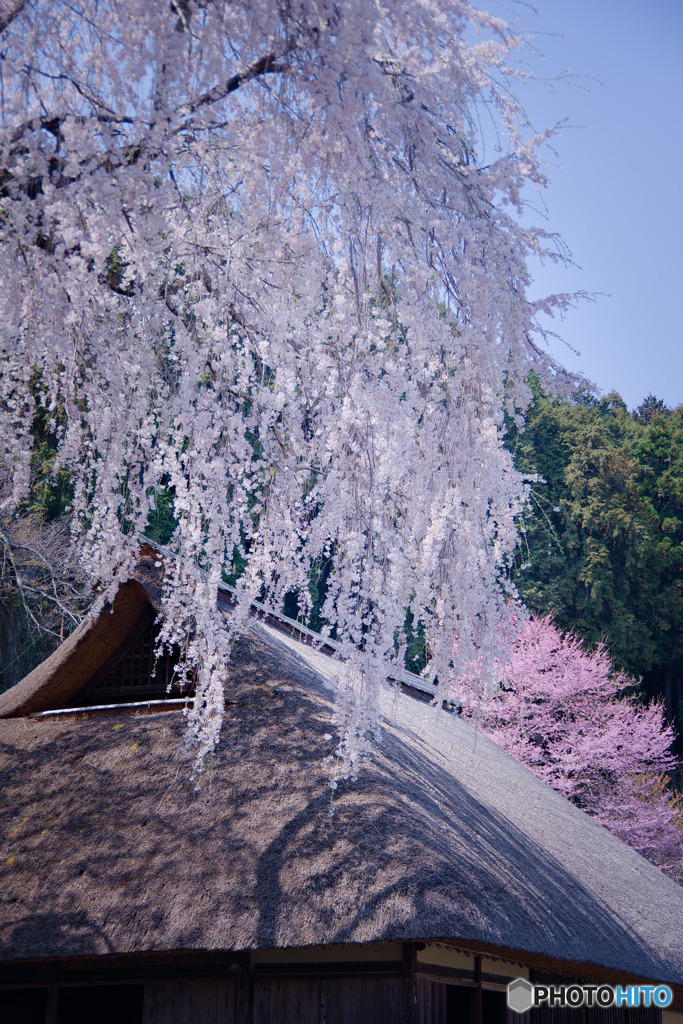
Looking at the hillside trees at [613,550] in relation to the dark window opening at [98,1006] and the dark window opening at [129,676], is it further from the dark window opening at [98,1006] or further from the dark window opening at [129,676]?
the dark window opening at [129,676]

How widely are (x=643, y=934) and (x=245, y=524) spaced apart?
4.66 metres

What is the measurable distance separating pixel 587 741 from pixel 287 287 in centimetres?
1380

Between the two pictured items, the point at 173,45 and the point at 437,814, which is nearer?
the point at 173,45

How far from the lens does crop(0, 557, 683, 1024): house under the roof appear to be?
14.8 feet

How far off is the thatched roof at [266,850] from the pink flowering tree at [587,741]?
8.85m

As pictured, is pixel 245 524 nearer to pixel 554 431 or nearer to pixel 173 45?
pixel 173 45

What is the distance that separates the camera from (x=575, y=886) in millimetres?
6227

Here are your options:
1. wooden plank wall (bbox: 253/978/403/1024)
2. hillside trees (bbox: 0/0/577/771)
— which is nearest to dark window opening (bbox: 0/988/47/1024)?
wooden plank wall (bbox: 253/978/403/1024)

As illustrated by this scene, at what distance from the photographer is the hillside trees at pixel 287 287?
3379 mm

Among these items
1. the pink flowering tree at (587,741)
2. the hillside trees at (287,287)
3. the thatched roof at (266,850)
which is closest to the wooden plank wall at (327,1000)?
the thatched roof at (266,850)

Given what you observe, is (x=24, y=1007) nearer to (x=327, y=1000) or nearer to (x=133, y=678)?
(x=133, y=678)

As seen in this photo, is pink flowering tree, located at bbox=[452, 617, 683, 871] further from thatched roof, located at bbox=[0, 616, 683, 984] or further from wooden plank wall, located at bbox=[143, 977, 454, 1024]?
wooden plank wall, located at bbox=[143, 977, 454, 1024]

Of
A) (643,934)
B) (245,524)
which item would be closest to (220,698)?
(245,524)

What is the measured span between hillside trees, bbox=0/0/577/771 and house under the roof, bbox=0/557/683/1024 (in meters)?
1.02
